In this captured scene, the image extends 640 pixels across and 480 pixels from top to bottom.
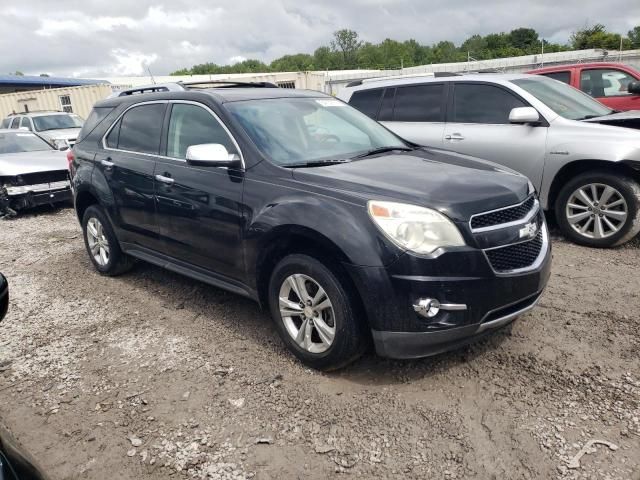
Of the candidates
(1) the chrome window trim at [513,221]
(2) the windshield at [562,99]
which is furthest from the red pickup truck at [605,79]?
(1) the chrome window trim at [513,221]

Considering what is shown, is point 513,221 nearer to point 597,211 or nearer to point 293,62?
point 597,211

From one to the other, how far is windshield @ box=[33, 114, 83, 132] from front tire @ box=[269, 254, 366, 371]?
1448 cm

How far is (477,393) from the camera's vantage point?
299 cm

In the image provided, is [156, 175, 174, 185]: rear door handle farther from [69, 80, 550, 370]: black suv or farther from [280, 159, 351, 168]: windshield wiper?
[280, 159, 351, 168]: windshield wiper

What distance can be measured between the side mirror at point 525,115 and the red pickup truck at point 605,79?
3816 millimetres

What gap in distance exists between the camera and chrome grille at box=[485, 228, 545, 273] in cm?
291

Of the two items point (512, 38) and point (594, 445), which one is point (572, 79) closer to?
point (594, 445)

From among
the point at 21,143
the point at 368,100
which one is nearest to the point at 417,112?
the point at 368,100

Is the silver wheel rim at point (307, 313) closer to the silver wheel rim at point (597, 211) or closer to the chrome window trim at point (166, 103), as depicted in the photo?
the chrome window trim at point (166, 103)

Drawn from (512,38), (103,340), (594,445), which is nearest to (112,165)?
(103,340)

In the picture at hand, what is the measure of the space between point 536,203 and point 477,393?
1.35 m

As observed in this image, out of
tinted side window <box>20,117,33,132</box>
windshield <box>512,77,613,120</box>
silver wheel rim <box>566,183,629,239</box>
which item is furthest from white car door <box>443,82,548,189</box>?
tinted side window <box>20,117,33,132</box>

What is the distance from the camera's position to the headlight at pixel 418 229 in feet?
9.20

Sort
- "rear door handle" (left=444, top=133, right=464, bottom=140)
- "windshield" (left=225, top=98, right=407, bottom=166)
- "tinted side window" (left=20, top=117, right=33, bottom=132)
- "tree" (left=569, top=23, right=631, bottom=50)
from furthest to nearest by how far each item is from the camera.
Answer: "tree" (left=569, top=23, right=631, bottom=50), "tinted side window" (left=20, top=117, right=33, bottom=132), "rear door handle" (left=444, top=133, right=464, bottom=140), "windshield" (left=225, top=98, right=407, bottom=166)
